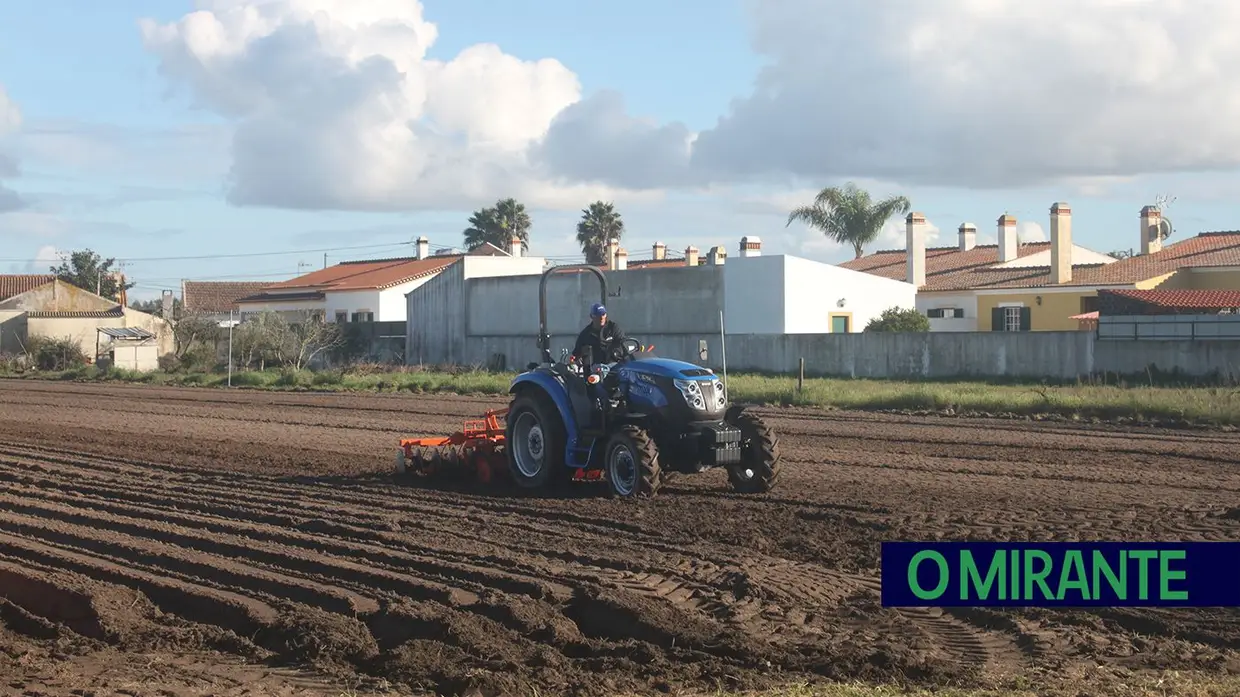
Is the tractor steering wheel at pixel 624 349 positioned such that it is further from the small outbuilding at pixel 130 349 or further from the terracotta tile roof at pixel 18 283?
the terracotta tile roof at pixel 18 283

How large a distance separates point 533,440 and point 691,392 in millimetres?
1925

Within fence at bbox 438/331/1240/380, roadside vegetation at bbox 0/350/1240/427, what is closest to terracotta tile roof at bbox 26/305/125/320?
roadside vegetation at bbox 0/350/1240/427

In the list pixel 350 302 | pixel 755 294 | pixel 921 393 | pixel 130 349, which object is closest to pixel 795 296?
pixel 755 294

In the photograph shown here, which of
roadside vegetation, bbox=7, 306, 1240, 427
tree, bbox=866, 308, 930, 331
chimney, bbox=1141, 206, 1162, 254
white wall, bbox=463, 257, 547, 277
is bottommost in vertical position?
roadside vegetation, bbox=7, 306, 1240, 427

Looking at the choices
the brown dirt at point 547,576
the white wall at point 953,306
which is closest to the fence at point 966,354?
the white wall at point 953,306

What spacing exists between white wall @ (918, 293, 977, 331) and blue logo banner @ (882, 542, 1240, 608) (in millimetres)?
39907

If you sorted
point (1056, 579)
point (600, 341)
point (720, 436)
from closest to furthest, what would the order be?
point (1056, 579) → point (720, 436) → point (600, 341)

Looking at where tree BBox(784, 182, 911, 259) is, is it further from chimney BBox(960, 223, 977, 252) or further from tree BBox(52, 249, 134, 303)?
tree BBox(52, 249, 134, 303)

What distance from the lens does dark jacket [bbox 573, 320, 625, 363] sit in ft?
41.3

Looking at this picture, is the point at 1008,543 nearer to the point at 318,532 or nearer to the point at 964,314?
the point at 318,532

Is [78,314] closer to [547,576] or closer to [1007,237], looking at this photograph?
[1007,237]

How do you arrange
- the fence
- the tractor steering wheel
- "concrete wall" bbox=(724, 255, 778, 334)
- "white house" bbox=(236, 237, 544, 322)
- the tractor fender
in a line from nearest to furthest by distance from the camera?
the tractor fender
the tractor steering wheel
the fence
"concrete wall" bbox=(724, 255, 778, 334)
"white house" bbox=(236, 237, 544, 322)

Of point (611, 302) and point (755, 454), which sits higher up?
point (611, 302)

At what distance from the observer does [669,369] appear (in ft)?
39.6
